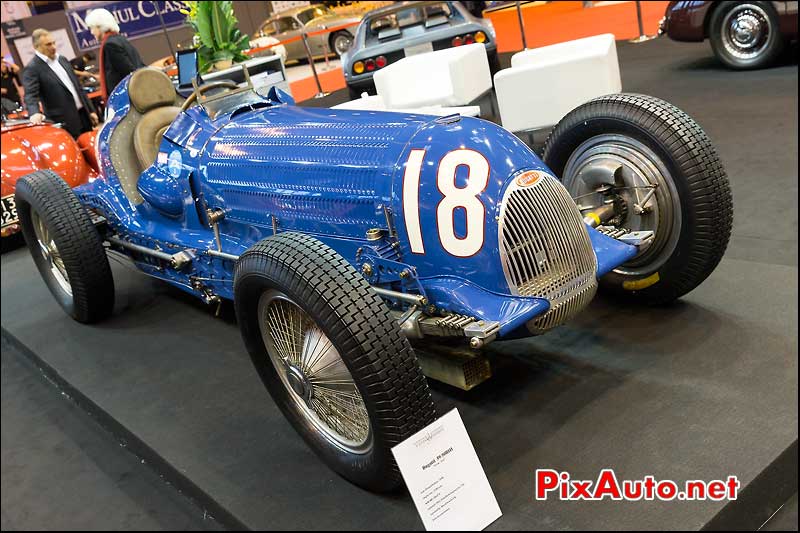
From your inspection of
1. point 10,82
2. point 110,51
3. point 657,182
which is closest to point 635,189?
point 657,182

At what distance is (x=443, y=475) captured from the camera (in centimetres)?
249

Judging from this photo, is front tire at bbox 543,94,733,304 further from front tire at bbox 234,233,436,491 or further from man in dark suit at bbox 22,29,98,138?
man in dark suit at bbox 22,29,98,138

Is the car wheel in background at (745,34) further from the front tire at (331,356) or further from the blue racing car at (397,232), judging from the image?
the front tire at (331,356)

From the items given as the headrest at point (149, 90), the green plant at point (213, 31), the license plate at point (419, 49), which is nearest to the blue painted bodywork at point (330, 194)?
the headrest at point (149, 90)

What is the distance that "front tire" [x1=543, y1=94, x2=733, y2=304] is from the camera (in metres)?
3.34

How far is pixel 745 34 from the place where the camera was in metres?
7.43

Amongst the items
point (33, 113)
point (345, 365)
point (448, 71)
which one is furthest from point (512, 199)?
point (33, 113)

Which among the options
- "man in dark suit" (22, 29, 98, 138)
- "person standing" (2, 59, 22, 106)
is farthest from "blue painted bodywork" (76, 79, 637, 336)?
"person standing" (2, 59, 22, 106)

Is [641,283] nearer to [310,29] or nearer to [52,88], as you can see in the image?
[52,88]

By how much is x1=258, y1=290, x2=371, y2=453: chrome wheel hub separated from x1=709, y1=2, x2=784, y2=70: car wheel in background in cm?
618

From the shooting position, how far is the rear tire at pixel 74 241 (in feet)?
14.7

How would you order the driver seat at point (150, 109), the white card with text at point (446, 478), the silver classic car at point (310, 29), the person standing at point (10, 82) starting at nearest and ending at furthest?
the white card with text at point (446, 478) → the driver seat at point (150, 109) → the person standing at point (10, 82) → the silver classic car at point (310, 29)

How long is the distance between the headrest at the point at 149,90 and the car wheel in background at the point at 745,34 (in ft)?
17.6

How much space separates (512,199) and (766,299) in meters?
1.50
